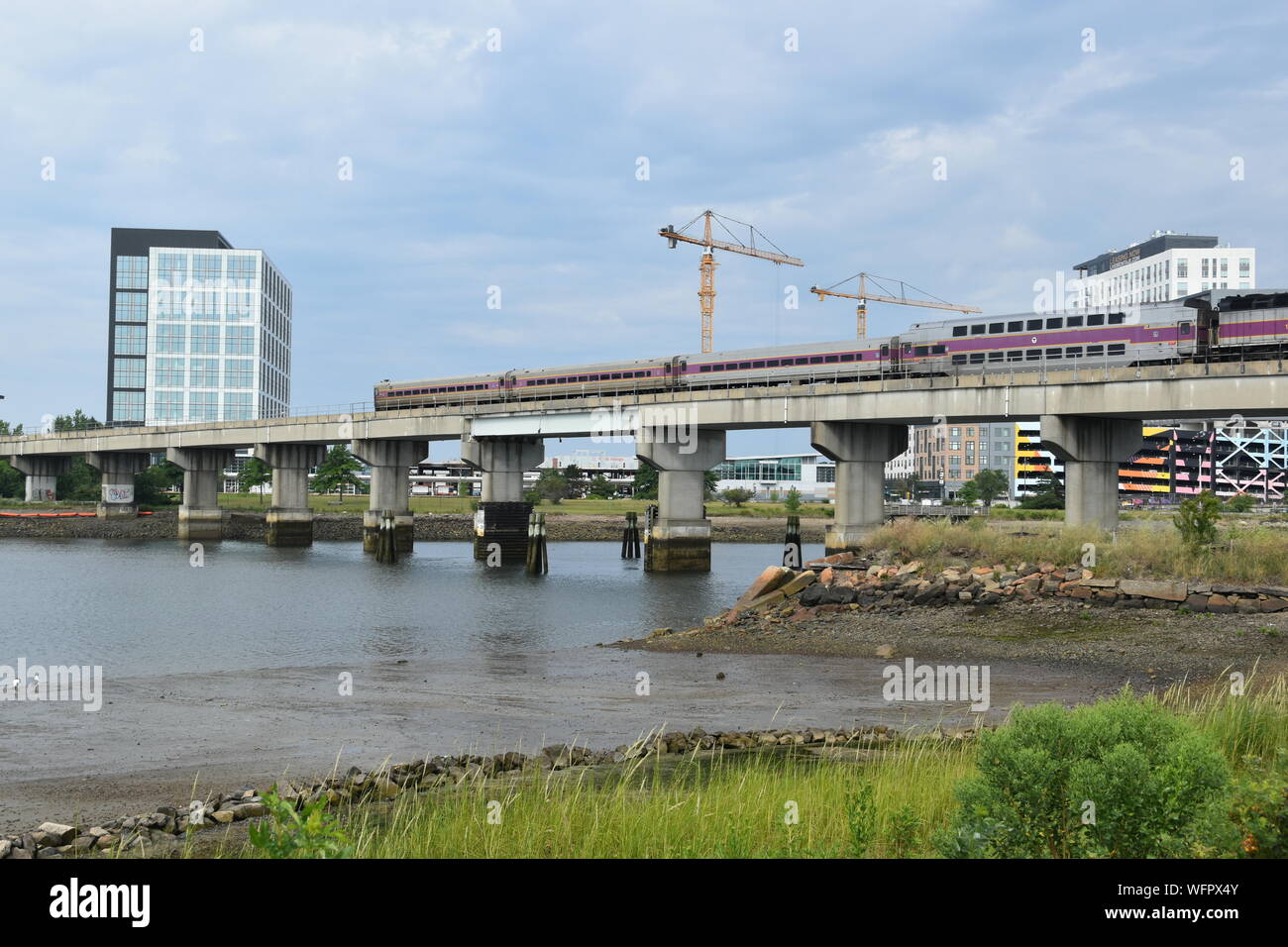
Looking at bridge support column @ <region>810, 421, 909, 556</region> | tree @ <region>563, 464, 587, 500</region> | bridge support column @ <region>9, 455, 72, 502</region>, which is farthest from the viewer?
tree @ <region>563, 464, 587, 500</region>

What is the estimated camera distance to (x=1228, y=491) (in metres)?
182

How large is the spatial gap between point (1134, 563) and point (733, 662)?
479 inches

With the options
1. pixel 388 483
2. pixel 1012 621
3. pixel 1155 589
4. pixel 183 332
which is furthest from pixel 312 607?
pixel 183 332

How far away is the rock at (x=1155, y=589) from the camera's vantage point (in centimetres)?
2619

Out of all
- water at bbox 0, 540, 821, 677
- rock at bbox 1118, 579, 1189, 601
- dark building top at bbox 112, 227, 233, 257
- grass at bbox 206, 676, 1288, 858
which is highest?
dark building top at bbox 112, 227, 233, 257

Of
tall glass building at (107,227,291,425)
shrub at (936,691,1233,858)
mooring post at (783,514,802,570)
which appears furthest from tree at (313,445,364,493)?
shrub at (936,691,1233,858)

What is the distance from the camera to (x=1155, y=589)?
2658 centimetres

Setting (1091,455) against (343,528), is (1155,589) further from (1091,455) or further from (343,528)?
(343,528)

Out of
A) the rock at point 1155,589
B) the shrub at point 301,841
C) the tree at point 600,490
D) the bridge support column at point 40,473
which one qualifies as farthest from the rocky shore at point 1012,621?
the tree at point 600,490

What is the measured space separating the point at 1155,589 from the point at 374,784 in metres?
21.9

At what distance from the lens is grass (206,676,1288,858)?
834 cm

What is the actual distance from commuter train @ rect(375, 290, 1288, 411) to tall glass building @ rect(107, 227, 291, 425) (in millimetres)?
105566

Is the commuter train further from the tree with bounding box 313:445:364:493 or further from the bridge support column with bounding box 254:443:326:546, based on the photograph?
the tree with bounding box 313:445:364:493
